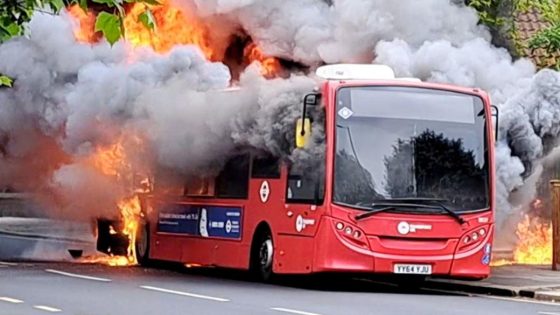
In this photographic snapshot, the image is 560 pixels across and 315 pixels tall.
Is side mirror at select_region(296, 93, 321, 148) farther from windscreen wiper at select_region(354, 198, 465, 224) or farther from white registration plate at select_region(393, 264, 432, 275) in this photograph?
white registration plate at select_region(393, 264, 432, 275)

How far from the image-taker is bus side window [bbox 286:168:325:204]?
55.3 feet

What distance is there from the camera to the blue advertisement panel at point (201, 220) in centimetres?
1912

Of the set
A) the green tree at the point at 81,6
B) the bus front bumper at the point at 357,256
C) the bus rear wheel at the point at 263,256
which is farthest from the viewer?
the bus rear wheel at the point at 263,256

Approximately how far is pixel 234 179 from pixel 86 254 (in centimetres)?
902

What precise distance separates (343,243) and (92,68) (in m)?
6.94

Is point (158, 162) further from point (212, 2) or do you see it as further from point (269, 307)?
point (269, 307)

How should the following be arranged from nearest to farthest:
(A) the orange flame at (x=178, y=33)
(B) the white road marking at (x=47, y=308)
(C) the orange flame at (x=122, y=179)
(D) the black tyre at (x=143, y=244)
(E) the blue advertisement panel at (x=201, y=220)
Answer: (B) the white road marking at (x=47, y=308), (E) the blue advertisement panel at (x=201, y=220), (C) the orange flame at (x=122, y=179), (D) the black tyre at (x=143, y=244), (A) the orange flame at (x=178, y=33)

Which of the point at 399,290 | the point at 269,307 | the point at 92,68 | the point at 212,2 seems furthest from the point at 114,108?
the point at 269,307

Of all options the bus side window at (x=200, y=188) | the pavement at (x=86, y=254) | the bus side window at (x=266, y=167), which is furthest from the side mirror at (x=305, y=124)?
the pavement at (x=86, y=254)

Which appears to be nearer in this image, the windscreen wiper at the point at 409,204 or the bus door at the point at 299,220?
the windscreen wiper at the point at 409,204

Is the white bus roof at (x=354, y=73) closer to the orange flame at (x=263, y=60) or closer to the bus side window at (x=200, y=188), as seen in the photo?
the orange flame at (x=263, y=60)

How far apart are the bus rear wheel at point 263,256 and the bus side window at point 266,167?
2.76 feet

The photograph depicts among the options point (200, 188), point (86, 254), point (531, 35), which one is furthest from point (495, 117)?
point (86, 254)

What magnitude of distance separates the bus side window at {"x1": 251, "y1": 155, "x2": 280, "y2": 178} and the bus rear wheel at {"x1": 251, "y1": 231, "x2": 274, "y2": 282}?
0.84 meters
